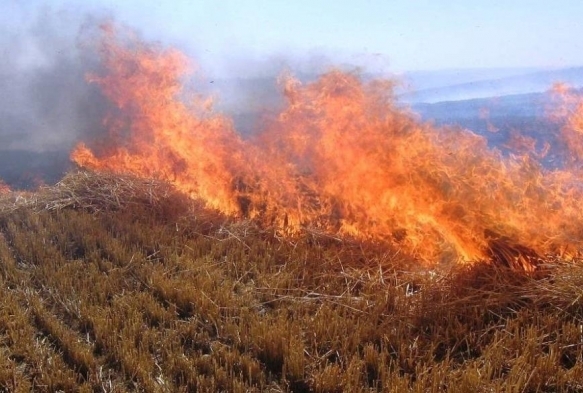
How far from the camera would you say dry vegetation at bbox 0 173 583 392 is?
2867mm

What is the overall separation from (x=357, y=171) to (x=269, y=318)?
Answer: 10.7ft

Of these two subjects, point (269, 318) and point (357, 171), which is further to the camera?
point (357, 171)

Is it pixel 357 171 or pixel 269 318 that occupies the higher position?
pixel 357 171

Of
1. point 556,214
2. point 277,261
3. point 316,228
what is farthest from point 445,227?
point 277,261

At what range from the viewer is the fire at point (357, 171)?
4.86 metres

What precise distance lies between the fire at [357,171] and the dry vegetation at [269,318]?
→ 0.69 metres

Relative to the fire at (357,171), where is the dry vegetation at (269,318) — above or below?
below

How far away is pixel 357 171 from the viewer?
6422mm

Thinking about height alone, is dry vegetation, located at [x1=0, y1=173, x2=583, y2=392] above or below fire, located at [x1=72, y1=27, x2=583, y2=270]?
below

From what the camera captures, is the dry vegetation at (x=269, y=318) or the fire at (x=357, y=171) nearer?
the dry vegetation at (x=269, y=318)

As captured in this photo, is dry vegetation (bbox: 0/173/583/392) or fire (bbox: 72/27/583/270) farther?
fire (bbox: 72/27/583/270)

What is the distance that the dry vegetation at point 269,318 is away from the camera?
2867 millimetres

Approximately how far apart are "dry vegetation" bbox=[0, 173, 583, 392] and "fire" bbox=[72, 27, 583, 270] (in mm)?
692

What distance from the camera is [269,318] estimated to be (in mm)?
3566
